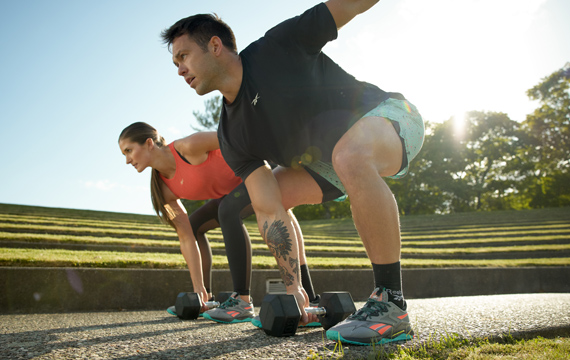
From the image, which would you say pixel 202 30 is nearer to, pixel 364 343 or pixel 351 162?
pixel 351 162

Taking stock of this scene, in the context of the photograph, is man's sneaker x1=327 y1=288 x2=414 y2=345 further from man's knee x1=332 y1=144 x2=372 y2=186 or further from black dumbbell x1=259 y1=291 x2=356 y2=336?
man's knee x1=332 y1=144 x2=372 y2=186

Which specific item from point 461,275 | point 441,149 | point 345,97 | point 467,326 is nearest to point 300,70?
point 345,97

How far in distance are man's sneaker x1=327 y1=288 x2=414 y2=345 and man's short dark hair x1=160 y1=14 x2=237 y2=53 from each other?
144 cm

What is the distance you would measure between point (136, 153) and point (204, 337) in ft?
6.12

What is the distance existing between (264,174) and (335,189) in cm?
49

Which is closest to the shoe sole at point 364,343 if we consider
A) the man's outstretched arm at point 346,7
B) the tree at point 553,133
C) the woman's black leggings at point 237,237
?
the woman's black leggings at point 237,237

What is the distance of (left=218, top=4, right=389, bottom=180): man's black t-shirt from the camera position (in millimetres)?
2047

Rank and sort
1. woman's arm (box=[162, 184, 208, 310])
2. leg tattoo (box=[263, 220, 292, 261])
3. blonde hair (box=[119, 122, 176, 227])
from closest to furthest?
leg tattoo (box=[263, 220, 292, 261]) → woman's arm (box=[162, 184, 208, 310]) → blonde hair (box=[119, 122, 176, 227])

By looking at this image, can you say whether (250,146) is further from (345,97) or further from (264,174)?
(345,97)

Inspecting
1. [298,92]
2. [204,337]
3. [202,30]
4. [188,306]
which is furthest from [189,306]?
[202,30]

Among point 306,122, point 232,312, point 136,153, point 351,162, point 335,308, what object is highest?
point 136,153

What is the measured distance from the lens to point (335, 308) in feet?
6.80

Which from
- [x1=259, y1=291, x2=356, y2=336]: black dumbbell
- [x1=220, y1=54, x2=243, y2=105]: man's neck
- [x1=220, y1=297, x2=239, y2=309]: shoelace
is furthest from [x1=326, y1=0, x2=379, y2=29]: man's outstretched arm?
[x1=220, y1=297, x2=239, y2=309]: shoelace

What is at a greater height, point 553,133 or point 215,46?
point 553,133
